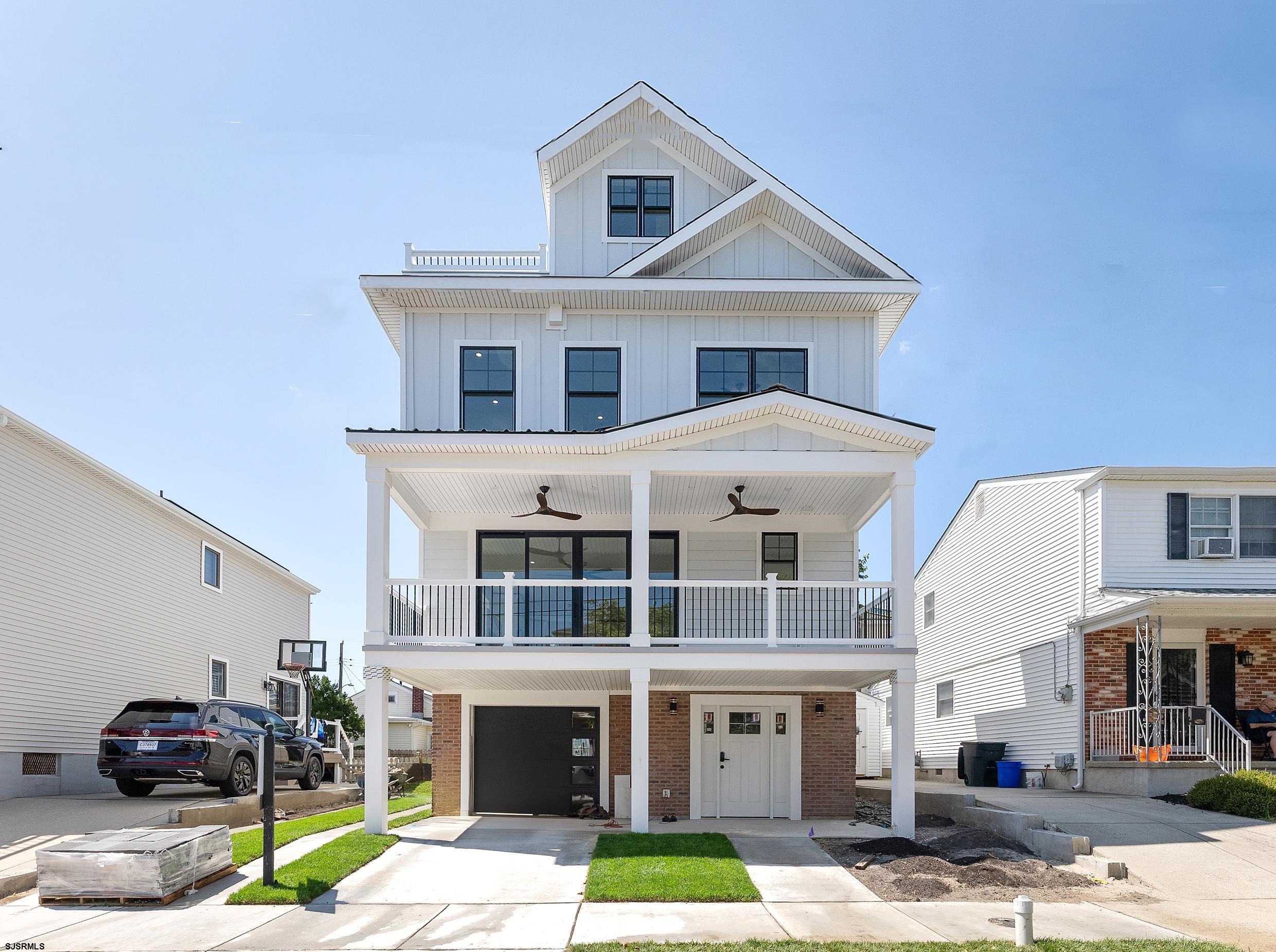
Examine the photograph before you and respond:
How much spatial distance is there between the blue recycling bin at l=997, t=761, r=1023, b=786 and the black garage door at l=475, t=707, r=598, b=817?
8992 mm

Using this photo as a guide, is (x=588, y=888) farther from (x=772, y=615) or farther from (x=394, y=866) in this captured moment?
(x=772, y=615)

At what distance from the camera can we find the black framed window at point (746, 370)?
18750mm

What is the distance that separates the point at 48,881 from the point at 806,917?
739 cm

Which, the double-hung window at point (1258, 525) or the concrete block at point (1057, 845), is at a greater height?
the double-hung window at point (1258, 525)

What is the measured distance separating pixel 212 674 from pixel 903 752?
1721 cm

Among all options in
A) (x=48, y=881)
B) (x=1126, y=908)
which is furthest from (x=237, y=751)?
(x=1126, y=908)

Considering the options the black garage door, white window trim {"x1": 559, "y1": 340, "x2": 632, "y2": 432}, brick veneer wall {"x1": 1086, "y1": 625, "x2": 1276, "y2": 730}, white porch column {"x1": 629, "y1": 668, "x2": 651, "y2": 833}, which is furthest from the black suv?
brick veneer wall {"x1": 1086, "y1": 625, "x2": 1276, "y2": 730}

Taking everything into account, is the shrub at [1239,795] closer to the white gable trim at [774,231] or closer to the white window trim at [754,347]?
the white window trim at [754,347]

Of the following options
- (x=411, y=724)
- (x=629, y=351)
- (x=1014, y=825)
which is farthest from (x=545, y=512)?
(x=411, y=724)

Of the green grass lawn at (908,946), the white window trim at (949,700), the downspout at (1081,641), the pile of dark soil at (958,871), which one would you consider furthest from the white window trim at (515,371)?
the white window trim at (949,700)

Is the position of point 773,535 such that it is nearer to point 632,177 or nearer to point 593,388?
point 593,388

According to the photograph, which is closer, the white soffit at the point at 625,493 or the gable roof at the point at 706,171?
the white soffit at the point at 625,493

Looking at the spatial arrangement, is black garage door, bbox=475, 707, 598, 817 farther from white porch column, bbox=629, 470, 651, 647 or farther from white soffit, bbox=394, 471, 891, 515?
white porch column, bbox=629, 470, 651, 647

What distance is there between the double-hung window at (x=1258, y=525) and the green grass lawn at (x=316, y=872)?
1623 centimetres
